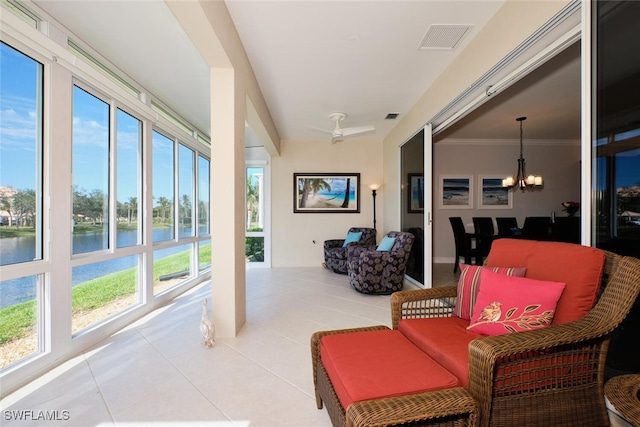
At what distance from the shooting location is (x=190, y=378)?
6.36ft

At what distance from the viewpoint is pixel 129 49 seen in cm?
264

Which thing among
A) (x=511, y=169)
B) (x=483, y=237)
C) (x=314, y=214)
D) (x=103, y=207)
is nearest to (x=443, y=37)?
(x=483, y=237)

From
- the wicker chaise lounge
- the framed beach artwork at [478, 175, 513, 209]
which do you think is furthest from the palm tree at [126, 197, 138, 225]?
the framed beach artwork at [478, 175, 513, 209]

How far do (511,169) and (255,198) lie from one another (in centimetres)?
573

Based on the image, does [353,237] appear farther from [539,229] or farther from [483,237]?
[539,229]

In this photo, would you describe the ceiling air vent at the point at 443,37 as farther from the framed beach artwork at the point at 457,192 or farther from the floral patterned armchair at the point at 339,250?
the framed beach artwork at the point at 457,192

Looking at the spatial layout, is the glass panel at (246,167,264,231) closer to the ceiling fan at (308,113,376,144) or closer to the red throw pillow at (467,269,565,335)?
the ceiling fan at (308,113,376,144)

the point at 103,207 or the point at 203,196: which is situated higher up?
the point at 203,196

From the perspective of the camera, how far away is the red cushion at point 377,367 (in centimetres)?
112

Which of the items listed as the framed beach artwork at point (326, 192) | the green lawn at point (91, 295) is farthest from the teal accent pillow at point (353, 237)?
the green lawn at point (91, 295)

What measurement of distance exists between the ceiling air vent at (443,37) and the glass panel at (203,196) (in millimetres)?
4116

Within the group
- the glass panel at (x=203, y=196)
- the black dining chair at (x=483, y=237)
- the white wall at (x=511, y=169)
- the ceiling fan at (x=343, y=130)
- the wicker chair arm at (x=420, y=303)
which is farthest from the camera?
the white wall at (x=511, y=169)

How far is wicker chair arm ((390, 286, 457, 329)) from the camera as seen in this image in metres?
1.82

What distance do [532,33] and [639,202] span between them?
1.26 metres
